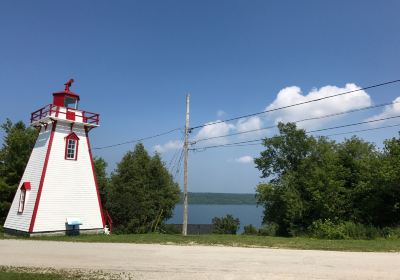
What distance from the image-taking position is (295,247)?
16688 millimetres

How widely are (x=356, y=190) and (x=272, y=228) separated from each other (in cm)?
1421

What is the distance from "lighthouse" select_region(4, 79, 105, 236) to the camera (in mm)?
23141

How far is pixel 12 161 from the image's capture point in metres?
31.5

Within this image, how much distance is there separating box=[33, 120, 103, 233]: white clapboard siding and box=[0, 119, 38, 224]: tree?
28.5 feet

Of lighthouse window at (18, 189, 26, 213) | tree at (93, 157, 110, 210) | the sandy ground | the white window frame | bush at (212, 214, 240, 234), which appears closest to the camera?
the sandy ground

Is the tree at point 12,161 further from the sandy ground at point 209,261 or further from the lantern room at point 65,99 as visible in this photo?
the sandy ground at point 209,261

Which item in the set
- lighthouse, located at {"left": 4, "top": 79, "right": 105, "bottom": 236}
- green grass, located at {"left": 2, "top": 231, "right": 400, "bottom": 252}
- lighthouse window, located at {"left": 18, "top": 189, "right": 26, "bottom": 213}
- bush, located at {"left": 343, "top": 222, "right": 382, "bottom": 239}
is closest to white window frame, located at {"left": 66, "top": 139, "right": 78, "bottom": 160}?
lighthouse, located at {"left": 4, "top": 79, "right": 105, "bottom": 236}

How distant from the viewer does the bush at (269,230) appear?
1579 inches

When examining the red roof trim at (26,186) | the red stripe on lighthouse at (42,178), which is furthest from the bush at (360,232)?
the red roof trim at (26,186)

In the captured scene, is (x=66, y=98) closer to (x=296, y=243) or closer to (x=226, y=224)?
(x=296, y=243)

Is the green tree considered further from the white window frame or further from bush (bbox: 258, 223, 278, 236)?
bush (bbox: 258, 223, 278, 236)

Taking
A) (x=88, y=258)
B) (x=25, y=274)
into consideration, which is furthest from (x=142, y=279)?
(x=88, y=258)

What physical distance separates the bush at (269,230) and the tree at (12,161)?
25080 mm

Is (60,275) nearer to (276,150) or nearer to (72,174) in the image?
(72,174)
